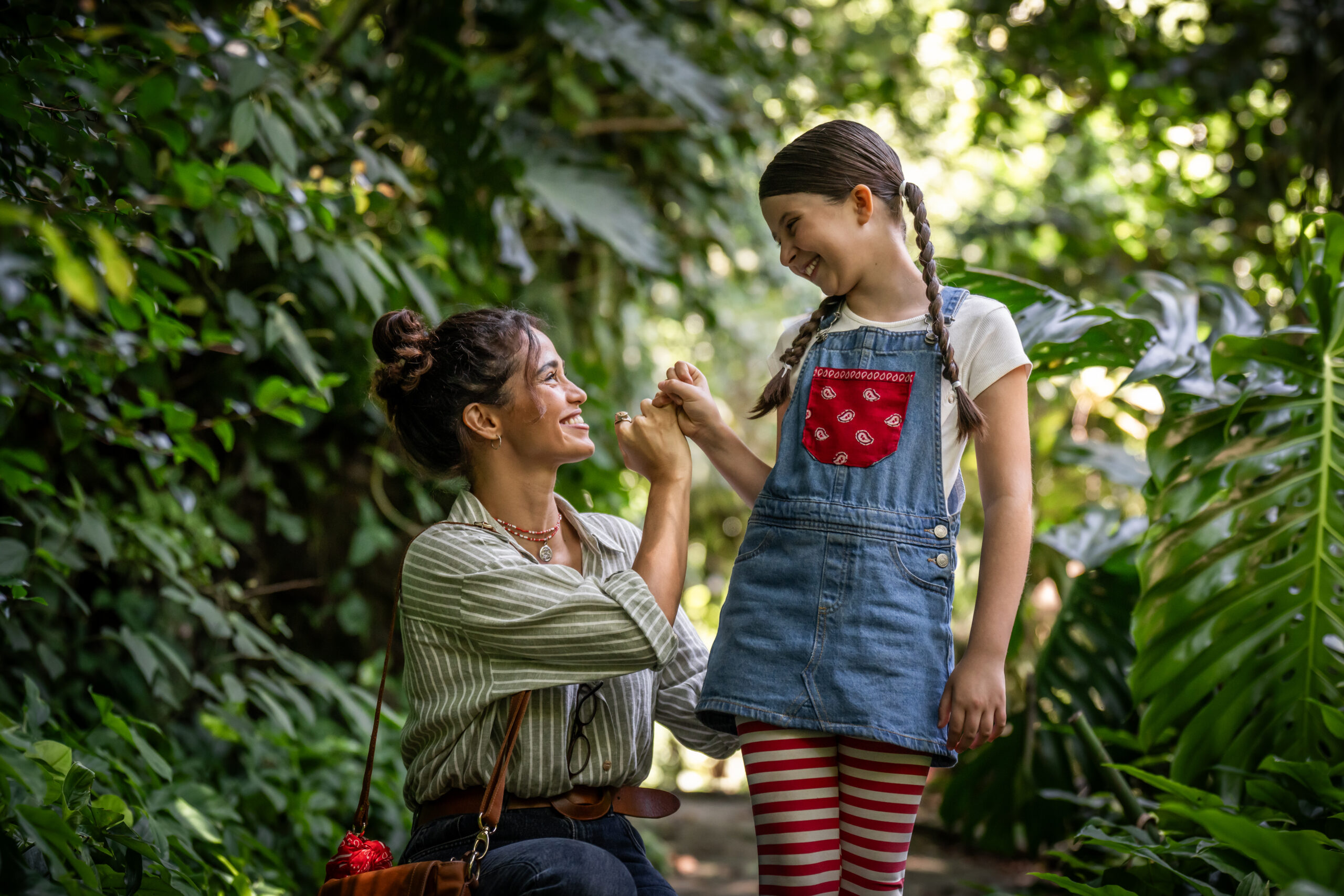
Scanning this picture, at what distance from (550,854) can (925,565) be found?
0.62 metres

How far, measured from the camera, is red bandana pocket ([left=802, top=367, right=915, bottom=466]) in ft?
4.35

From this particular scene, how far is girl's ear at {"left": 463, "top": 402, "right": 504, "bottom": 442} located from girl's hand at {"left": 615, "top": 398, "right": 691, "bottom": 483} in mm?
234

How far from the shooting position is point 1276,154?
3650mm

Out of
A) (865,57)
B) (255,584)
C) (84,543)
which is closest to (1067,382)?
(865,57)

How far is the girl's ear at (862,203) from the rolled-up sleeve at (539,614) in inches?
22.8

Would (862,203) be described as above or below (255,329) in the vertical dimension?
above

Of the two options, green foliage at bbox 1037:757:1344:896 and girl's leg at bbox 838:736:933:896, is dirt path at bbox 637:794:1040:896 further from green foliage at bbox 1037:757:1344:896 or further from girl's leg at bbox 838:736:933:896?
girl's leg at bbox 838:736:933:896

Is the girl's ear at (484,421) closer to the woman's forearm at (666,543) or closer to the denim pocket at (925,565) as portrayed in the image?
the woman's forearm at (666,543)

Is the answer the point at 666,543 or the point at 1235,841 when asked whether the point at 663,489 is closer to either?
the point at 666,543

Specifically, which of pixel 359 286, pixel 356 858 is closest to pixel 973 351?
pixel 356 858

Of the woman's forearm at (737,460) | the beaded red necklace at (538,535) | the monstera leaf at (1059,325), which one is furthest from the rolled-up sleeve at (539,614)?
the monstera leaf at (1059,325)

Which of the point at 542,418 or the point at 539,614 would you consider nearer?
the point at 539,614

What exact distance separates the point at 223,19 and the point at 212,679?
1.68 metres

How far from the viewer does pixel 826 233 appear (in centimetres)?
133
